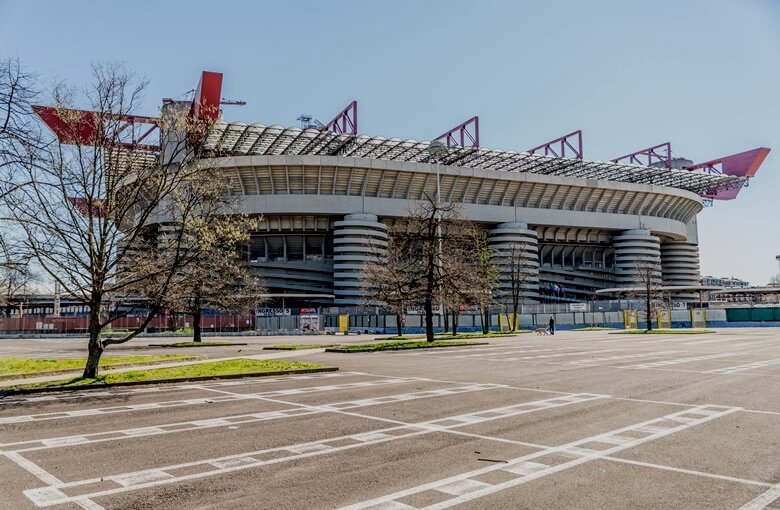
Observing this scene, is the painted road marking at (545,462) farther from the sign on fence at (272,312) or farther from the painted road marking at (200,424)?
the sign on fence at (272,312)

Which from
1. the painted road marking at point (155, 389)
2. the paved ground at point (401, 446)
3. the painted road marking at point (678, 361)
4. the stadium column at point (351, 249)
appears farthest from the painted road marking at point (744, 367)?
the stadium column at point (351, 249)

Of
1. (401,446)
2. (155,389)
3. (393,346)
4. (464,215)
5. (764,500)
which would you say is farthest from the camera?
(464,215)

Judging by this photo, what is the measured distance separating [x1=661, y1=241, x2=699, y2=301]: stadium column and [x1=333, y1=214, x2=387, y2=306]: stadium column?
189 feet

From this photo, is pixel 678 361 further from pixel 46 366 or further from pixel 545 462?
pixel 46 366

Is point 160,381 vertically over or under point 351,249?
under

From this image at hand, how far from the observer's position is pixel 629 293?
3238 inches

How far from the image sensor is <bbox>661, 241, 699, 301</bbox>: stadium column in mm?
106312

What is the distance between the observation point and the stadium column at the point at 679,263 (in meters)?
106

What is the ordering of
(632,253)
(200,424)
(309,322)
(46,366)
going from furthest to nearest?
(632,253), (309,322), (46,366), (200,424)

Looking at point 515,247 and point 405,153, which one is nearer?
point 405,153

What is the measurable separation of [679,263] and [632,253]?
1781 centimetres

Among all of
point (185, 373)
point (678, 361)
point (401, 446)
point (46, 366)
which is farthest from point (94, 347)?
point (678, 361)

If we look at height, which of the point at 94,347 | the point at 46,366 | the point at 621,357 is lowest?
the point at 621,357

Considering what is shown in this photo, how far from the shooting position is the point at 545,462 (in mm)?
7430
